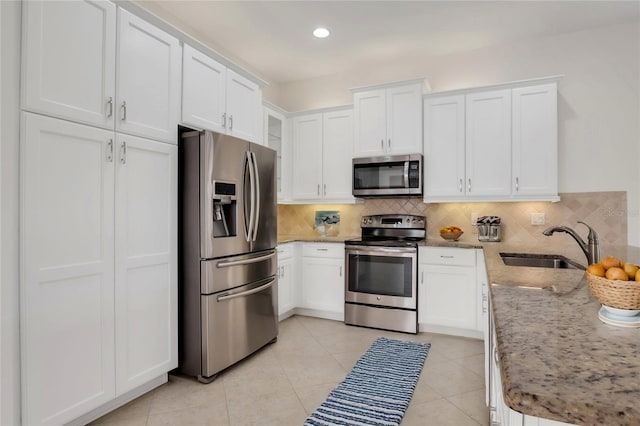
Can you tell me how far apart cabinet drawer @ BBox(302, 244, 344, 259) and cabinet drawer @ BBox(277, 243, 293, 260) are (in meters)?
0.20

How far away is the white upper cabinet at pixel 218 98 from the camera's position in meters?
2.51

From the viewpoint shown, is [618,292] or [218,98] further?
[218,98]

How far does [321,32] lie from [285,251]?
2.15 m

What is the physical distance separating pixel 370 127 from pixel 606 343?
3186 millimetres

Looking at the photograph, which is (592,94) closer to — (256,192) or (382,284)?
(382,284)

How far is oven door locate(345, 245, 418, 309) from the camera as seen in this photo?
11.2ft

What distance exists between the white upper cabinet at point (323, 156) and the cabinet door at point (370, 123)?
15 cm

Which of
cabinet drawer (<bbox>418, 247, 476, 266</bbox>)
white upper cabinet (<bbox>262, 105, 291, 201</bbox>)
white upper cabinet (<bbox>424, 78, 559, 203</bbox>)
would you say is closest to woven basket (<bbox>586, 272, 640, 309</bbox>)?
cabinet drawer (<bbox>418, 247, 476, 266</bbox>)

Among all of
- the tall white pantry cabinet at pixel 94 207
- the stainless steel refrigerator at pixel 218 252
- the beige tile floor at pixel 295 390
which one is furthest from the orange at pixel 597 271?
the tall white pantry cabinet at pixel 94 207

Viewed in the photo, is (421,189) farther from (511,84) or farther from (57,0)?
(57,0)

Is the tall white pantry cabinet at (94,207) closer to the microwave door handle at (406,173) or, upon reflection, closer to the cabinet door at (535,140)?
the microwave door handle at (406,173)

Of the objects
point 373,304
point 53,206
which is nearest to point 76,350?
point 53,206

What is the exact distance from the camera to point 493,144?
11.0 ft

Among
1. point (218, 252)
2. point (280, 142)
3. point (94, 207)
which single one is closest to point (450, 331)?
point (218, 252)
